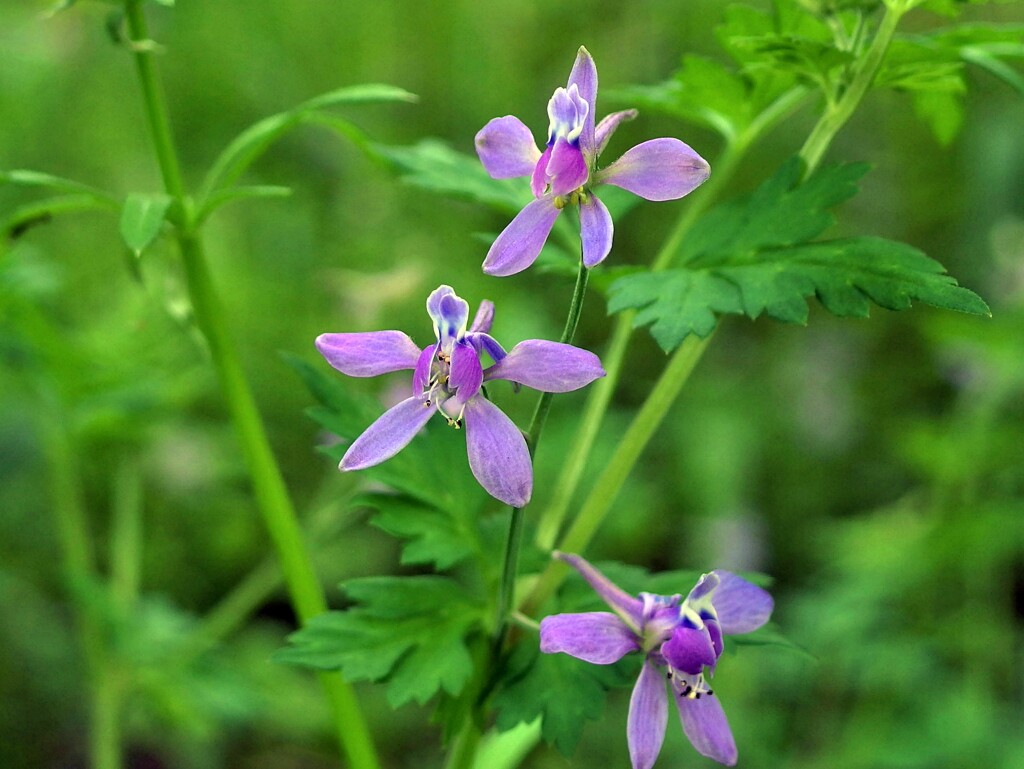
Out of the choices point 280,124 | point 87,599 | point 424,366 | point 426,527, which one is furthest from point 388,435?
point 87,599

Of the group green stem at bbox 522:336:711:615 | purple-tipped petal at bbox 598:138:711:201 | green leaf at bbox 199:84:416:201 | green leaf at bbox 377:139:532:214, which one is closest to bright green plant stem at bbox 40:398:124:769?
green leaf at bbox 199:84:416:201

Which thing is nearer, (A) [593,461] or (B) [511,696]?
(B) [511,696]

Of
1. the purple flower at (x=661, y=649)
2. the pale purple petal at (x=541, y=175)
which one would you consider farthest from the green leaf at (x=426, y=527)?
the pale purple petal at (x=541, y=175)

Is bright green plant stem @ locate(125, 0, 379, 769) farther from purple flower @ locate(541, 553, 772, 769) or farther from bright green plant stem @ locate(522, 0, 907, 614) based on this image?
purple flower @ locate(541, 553, 772, 769)

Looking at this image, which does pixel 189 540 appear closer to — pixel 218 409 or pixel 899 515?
pixel 218 409

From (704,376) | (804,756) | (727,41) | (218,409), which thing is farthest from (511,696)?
(704,376)

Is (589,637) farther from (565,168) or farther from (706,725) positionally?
(565,168)
